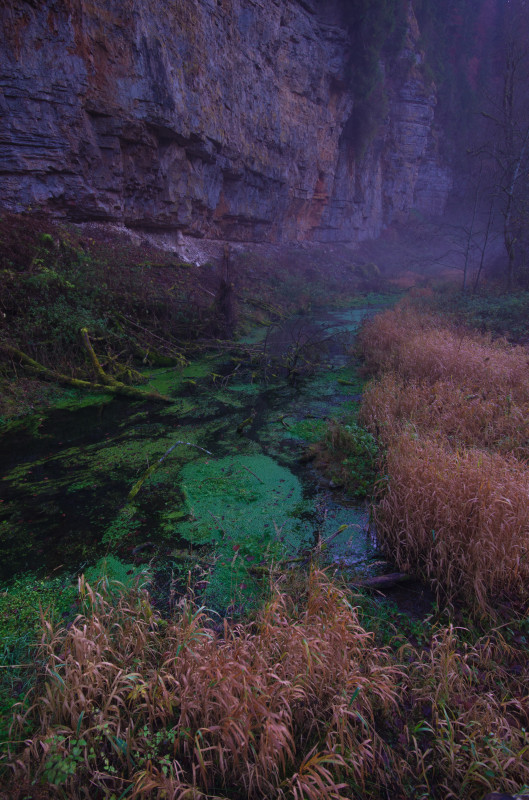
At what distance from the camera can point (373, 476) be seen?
4.74 meters

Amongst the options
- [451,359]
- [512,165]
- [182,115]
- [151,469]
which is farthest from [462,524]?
[512,165]

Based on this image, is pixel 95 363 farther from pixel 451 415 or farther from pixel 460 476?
pixel 460 476

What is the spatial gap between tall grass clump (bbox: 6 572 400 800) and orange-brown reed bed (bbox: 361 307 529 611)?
1101 millimetres

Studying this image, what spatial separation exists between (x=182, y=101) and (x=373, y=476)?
14.8 metres

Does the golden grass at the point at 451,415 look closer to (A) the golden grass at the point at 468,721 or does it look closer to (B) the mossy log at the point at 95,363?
(A) the golden grass at the point at 468,721

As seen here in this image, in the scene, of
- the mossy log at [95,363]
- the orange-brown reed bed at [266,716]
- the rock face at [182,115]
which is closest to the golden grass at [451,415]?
the orange-brown reed bed at [266,716]

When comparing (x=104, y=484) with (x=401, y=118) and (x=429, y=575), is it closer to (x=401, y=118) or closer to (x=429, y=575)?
(x=429, y=575)

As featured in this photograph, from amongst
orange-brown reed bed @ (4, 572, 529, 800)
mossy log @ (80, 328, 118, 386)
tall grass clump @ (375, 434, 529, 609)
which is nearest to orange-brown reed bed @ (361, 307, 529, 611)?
tall grass clump @ (375, 434, 529, 609)

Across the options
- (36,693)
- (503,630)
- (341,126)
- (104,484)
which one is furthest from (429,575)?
(341,126)

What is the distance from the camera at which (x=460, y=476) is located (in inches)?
143

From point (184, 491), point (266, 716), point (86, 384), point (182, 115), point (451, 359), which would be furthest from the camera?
point (182, 115)

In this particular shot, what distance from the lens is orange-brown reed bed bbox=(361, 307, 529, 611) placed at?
308 centimetres

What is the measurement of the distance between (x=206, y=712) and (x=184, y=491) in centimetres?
284

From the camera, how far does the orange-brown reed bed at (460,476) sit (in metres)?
3.08
